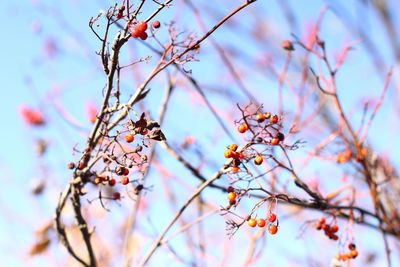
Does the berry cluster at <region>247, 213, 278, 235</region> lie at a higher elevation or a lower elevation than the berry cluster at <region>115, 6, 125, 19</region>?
lower

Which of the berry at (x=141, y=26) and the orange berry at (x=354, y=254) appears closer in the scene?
the berry at (x=141, y=26)

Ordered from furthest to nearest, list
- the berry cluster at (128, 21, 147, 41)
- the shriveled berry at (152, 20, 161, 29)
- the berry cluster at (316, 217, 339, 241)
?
1. the berry cluster at (316, 217, 339, 241)
2. the shriveled berry at (152, 20, 161, 29)
3. the berry cluster at (128, 21, 147, 41)

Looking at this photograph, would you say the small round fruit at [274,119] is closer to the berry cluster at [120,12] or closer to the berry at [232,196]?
the berry at [232,196]

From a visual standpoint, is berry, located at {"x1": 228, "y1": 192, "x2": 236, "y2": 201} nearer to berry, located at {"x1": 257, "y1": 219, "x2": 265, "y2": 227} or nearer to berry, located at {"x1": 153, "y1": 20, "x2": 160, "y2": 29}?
berry, located at {"x1": 257, "y1": 219, "x2": 265, "y2": 227}

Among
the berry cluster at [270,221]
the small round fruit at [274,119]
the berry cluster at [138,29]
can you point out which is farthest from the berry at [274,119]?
the berry cluster at [138,29]

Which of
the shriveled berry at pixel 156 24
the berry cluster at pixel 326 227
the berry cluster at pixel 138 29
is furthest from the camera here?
the berry cluster at pixel 326 227

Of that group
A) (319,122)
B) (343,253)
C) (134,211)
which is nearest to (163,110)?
(134,211)

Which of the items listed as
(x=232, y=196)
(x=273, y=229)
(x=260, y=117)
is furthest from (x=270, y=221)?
(x=260, y=117)

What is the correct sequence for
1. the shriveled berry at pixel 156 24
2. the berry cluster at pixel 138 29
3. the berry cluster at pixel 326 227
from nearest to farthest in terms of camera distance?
the berry cluster at pixel 138 29 < the shriveled berry at pixel 156 24 < the berry cluster at pixel 326 227

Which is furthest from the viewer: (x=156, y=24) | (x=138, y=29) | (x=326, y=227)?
(x=326, y=227)

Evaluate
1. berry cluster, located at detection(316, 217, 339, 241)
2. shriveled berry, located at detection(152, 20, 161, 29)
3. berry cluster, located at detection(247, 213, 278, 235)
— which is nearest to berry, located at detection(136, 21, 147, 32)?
shriveled berry, located at detection(152, 20, 161, 29)

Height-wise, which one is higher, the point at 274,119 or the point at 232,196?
the point at 274,119

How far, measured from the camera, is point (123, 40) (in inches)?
33.5

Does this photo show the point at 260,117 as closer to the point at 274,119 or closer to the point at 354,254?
the point at 274,119
